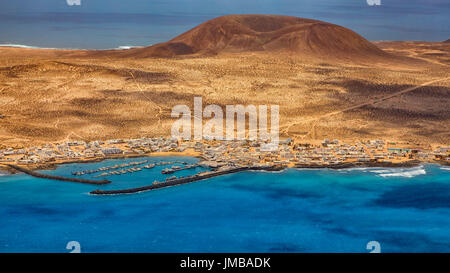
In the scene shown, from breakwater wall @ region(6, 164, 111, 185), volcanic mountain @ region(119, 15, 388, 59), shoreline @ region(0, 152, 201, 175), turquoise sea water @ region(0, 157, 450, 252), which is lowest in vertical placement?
turquoise sea water @ region(0, 157, 450, 252)

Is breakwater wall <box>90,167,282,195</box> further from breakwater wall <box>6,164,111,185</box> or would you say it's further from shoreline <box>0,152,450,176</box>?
shoreline <box>0,152,450,176</box>

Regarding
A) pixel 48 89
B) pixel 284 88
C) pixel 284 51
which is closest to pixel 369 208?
pixel 284 88

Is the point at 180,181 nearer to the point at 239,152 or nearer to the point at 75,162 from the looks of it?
the point at 239,152

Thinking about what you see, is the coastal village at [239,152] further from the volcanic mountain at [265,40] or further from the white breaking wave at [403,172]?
the volcanic mountain at [265,40]

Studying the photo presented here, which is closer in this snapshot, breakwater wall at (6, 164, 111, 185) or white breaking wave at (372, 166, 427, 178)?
breakwater wall at (6, 164, 111, 185)
